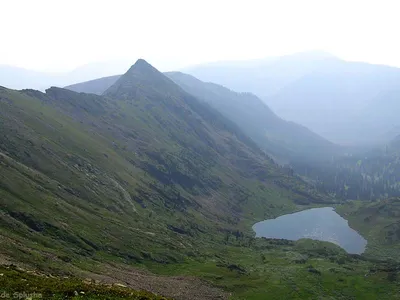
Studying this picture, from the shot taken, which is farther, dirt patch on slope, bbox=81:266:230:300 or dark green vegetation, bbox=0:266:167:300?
dirt patch on slope, bbox=81:266:230:300

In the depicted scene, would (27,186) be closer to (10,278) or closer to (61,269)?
(61,269)

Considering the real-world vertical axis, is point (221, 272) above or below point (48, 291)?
below

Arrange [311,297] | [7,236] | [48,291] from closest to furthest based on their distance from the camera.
Answer: [48,291] < [7,236] < [311,297]

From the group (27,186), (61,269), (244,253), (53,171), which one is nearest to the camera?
(61,269)

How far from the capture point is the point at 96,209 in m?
153

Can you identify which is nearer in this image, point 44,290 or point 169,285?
point 44,290

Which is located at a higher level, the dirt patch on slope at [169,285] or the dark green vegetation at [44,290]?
the dark green vegetation at [44,290]

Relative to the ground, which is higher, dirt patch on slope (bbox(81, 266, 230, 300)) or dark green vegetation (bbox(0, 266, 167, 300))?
dark green vegetation (bbox(0, 266, 167, 300))

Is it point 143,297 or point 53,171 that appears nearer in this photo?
point 143,297

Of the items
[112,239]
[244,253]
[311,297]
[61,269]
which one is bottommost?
[244,253]

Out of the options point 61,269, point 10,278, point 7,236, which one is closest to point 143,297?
point 10,278

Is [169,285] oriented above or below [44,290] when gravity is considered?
below

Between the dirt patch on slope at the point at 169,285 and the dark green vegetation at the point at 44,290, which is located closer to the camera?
the dark green vegetation at the point at 44,290

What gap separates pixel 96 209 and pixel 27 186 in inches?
1321
